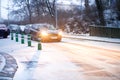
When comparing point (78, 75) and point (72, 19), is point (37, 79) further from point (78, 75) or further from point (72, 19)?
point (72, 19)

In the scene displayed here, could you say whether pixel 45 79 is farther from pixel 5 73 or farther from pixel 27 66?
pixel 27 66

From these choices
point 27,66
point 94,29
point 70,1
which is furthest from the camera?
point 70,1

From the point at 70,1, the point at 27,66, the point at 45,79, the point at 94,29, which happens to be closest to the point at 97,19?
the point at 94,29

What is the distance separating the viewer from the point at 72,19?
2014 inches

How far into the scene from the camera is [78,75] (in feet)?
35.7

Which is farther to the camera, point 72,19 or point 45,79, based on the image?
point 72,19

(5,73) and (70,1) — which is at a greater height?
(70,1)

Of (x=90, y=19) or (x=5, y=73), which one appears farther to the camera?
(x=90, y=19)

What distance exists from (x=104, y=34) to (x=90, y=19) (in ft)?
31.1

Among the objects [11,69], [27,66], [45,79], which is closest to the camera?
[45,79]

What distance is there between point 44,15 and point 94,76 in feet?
168

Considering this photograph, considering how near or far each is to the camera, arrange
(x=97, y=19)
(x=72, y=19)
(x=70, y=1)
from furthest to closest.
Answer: (x=70, y=1), (x=72, y=19), (x=97, y=19)

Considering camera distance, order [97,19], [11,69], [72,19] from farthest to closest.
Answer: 1. [72,19]
2. [97,19]
3. [11,69]

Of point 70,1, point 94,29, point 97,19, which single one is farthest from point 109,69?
point 70,1
